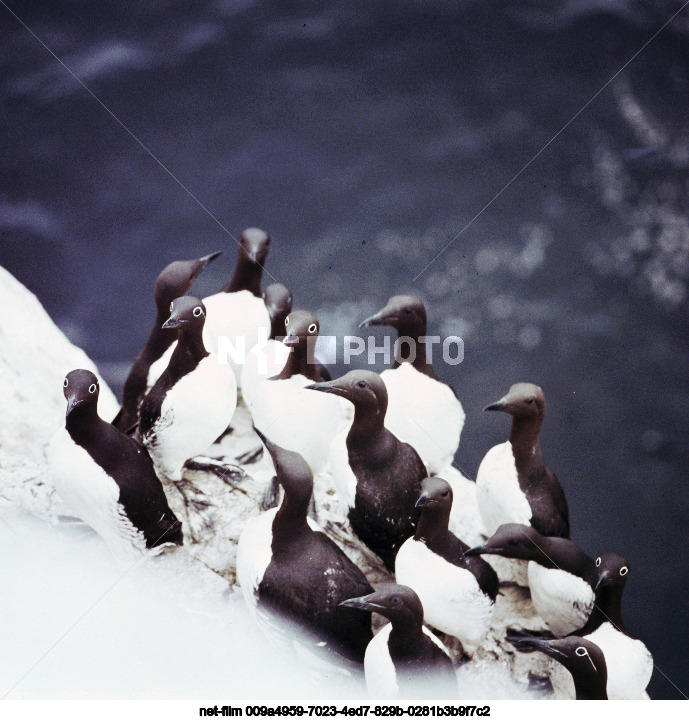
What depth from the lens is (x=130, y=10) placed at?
4.51 m

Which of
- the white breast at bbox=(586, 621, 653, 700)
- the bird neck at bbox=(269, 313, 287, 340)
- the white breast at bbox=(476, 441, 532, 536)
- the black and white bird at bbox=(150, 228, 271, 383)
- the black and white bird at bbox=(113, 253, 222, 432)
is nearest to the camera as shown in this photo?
the white breast at bbox=(586, 621, 653, 700)

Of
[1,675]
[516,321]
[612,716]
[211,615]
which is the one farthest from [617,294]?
[1,675]

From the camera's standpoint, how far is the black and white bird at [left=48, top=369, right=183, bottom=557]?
3551 mm

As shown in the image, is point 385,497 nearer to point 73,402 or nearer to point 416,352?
point 416,352

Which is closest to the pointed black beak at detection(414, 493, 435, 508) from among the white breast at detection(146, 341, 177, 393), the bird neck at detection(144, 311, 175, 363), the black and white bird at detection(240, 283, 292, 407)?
the black and white bird at detection(240, 283, 292, 407)

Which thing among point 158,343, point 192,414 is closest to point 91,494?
point 192,414

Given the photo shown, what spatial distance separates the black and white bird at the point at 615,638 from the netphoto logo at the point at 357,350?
1.21 metres

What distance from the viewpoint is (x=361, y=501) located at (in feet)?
12.4

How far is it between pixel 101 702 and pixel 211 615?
20.4 inches

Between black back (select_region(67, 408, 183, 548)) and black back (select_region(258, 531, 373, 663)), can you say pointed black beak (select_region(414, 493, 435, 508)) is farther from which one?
black back (select_region(67, 408, 183, 548))

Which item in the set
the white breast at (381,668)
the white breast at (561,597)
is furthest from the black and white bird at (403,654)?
the white breast at (561,597)

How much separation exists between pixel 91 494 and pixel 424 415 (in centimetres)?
148

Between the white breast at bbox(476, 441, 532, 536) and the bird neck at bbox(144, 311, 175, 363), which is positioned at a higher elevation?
the bird neck at bbox(144, 311, 175, 363)

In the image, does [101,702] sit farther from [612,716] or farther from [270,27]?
A: [270,27]
